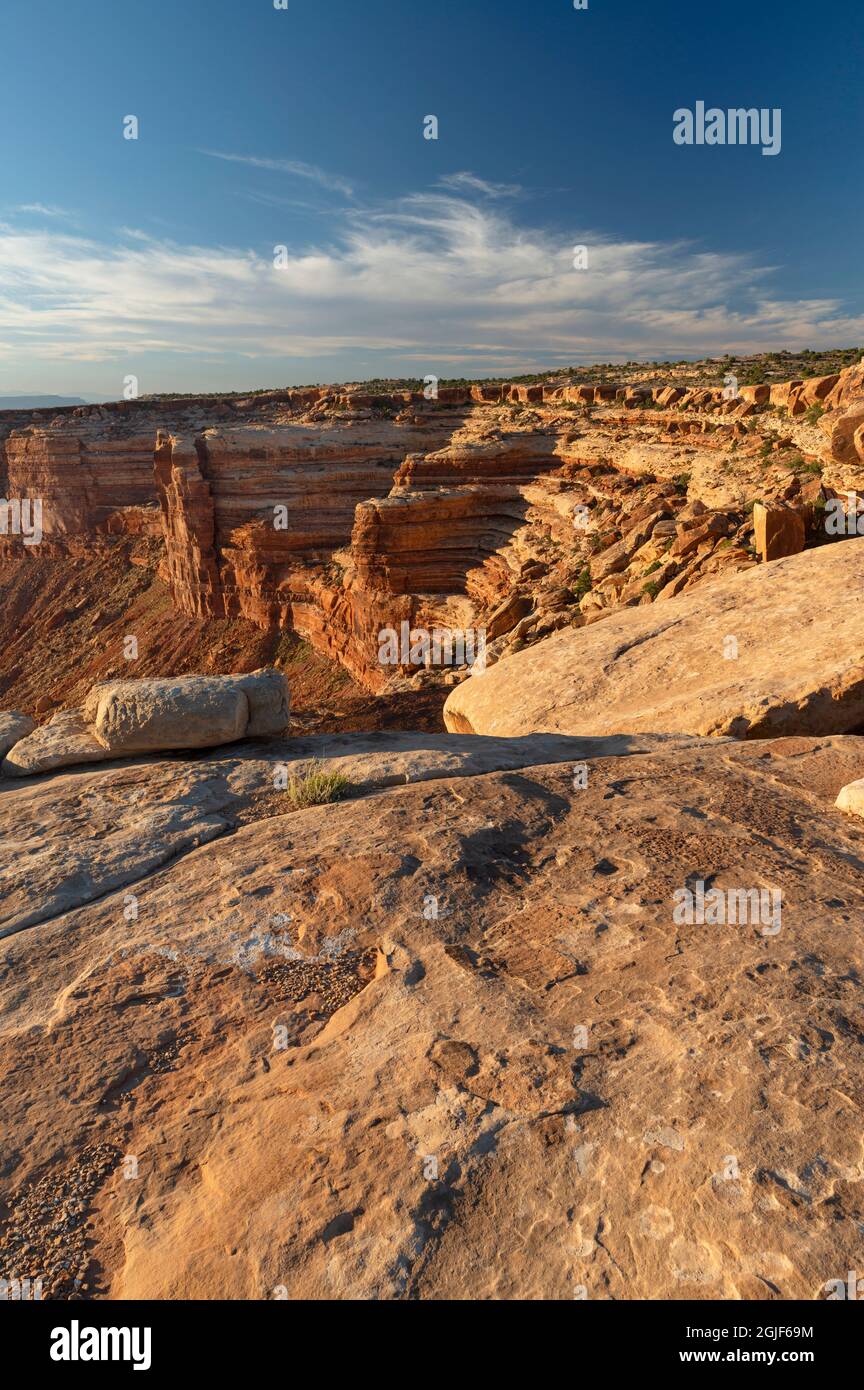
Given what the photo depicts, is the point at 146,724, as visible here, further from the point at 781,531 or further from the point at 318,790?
the point at 781,531

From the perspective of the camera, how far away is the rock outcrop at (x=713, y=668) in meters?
7.51

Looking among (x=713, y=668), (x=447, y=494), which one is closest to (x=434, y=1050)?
(x=713, y=668)

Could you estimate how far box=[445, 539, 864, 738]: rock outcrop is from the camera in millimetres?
7508

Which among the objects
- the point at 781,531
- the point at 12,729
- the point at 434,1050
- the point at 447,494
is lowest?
the point at 434,1050

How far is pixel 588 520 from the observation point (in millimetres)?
23141

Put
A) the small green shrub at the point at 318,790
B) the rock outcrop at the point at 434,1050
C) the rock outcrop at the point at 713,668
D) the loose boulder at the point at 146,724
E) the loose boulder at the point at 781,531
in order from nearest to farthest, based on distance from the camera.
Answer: the rock outcrop at the point at 434,1050 → the small green shrub at the point at 318,790 → the loose boulder at the point at 146,724 → the rock outcrop at the point at 713,668 → the loose boulder at the point at 781,531

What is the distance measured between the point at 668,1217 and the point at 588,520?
879 inches

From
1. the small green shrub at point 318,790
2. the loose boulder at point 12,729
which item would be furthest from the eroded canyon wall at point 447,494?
the loose boulder at point 12,729

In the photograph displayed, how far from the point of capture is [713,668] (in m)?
9.09

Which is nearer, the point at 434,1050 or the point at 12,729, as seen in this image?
the point at 434,1050

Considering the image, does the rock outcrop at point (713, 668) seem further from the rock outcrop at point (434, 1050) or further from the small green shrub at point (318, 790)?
the small green shrub at point (318, 790)

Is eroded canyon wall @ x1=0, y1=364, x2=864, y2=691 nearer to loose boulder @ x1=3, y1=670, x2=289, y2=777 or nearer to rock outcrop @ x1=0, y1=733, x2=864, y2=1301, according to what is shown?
loose boulder @ x1=3, y1=670, x2=289, y2=777

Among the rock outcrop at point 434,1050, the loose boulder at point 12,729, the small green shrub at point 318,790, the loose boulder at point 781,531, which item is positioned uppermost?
the loose boulder at point 781,531

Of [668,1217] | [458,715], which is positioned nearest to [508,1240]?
[668,1217]
